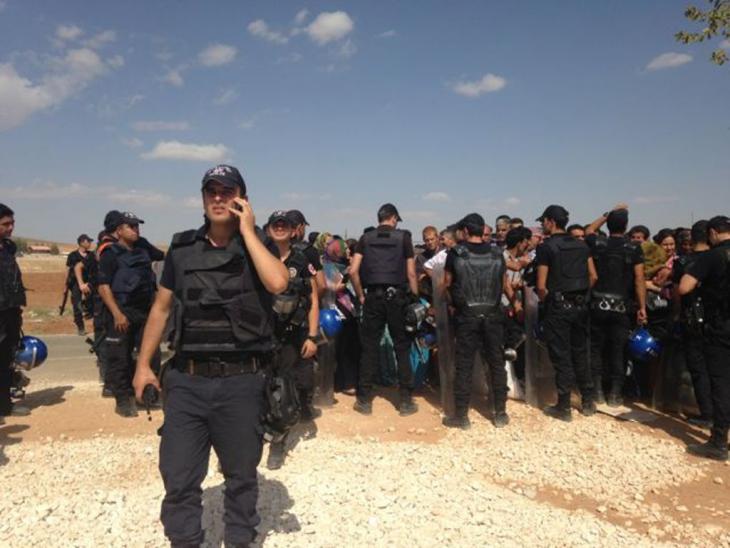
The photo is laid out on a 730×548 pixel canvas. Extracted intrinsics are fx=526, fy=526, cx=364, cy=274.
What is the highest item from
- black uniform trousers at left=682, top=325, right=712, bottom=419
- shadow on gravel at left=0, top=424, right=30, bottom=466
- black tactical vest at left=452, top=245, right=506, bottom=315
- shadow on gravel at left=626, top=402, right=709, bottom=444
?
black tactical vest at left=452, top=245, right=506, bottom=315

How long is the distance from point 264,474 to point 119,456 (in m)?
1.46

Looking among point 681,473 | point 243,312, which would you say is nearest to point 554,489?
point 681,473

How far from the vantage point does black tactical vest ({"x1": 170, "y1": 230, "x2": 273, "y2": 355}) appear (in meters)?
2.65

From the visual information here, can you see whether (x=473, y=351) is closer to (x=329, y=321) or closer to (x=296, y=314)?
(x=329, y=321)

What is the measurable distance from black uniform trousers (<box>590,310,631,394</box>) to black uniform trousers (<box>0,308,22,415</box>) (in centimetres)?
633

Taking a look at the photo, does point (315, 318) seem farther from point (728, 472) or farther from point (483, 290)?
point (728, 472)

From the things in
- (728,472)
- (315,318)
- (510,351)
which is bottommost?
(728,472)

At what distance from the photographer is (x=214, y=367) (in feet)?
8.69

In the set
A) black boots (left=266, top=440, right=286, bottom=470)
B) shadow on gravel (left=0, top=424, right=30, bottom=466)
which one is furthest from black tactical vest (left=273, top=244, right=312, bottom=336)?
shadow on gravel (left=0, top=424, right=30, bottom=466)

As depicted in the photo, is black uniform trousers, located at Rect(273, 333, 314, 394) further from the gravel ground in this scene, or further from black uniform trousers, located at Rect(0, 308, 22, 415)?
black uniform trousers, located at Rect(0, 308, 22, 415)

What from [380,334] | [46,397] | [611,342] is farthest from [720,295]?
[46,397]

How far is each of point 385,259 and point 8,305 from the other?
3911 millimetres

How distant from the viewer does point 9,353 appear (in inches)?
222

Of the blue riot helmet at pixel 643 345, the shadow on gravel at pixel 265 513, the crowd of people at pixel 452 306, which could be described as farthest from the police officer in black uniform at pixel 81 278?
the blue riot helmet at pixel 643 345
